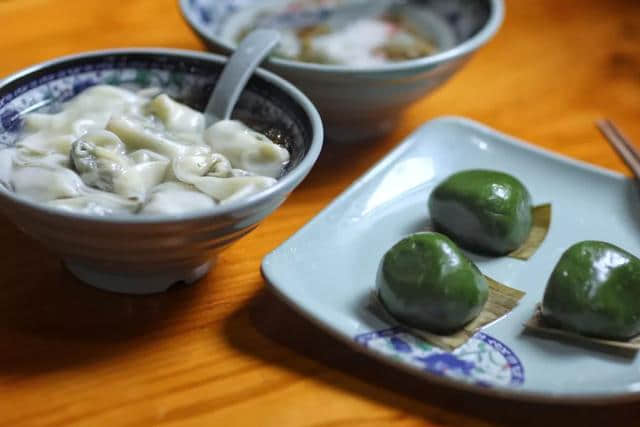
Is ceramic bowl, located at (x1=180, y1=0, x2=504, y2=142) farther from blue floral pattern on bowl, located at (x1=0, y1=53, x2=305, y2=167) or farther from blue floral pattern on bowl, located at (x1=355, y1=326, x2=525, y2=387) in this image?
blue floral pattern on bowl, located at (x1=355, y1=326, x2=525, y2=387)

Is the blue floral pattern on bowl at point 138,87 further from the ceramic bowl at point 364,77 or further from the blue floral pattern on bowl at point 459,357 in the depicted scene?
the blue floral pattern on bowl at point 459,357

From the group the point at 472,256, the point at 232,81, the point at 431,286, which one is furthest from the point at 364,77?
the point at 431,286

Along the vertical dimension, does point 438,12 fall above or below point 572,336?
above

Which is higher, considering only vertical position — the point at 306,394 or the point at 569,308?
the point at 569,308

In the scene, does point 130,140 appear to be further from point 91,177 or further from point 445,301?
point 445,301

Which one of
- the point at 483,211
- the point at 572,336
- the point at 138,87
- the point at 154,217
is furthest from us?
the point at 138,87

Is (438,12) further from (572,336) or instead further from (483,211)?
(572,336)

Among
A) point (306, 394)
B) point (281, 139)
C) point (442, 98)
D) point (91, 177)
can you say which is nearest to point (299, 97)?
point (281, 139)

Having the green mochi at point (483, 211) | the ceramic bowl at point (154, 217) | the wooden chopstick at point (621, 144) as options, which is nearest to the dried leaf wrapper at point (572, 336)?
the green mochi at point (483, 211)
